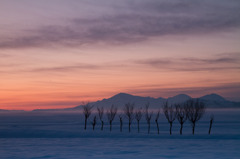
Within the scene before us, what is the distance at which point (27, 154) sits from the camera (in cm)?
2170

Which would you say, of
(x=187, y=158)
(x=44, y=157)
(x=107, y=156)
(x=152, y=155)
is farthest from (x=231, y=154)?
(x=44, y=157)

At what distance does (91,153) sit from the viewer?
22297 mm

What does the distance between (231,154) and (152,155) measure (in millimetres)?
5895

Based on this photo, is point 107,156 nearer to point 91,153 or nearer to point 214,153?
point 91,153

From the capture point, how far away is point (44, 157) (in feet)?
66.5

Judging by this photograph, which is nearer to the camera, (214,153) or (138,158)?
(138,158)

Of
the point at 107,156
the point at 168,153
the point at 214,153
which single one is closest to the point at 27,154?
the point at 107,156

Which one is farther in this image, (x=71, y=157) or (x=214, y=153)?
(x=214, y=153)

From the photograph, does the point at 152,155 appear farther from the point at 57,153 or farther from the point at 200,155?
the point at 57,153

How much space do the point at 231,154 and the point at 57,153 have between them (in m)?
13.0

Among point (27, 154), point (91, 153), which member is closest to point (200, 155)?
point (91, 153)

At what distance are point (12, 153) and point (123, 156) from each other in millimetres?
8551

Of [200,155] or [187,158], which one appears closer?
[187,158]

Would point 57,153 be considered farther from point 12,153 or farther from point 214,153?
point 214,153
